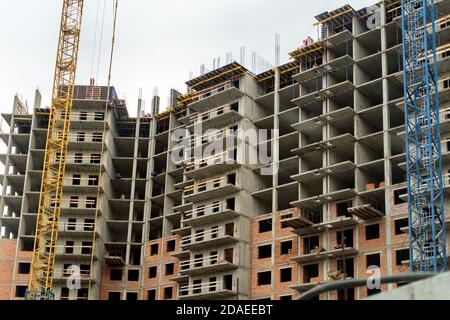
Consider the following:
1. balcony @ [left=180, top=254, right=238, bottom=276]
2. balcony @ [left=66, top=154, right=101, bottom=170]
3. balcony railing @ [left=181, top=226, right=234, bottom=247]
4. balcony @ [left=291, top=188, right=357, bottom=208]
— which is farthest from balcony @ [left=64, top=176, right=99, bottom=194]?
balcony @ [left=291, top=188, right=357, bottom=208]

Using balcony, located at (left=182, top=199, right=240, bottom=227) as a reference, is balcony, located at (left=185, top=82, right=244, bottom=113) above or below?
above

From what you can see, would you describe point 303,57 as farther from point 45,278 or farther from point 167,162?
point 45,278

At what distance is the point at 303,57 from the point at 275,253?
2334cm

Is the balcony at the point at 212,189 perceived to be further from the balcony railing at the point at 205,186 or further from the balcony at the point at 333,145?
the balcony at the point at 333,145

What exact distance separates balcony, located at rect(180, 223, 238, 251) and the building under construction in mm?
216

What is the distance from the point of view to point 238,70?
3713 inches

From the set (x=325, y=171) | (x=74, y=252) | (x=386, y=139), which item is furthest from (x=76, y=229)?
(x=386, y=139)

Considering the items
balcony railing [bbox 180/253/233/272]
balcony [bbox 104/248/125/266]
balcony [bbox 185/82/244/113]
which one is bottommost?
balcony railing [bbox 180/253/233/272]

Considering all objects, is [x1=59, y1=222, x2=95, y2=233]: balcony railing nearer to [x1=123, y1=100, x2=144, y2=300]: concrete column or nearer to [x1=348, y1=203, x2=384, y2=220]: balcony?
[x1=123, y1=100, x2=144, y2=300]: concrete column

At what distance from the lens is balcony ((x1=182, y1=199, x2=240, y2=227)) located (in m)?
86.4

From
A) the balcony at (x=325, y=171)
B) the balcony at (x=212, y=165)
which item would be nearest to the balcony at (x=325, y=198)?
the balcony at (x=325, y=171)

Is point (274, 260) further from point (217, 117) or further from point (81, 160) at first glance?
point (81, 160)

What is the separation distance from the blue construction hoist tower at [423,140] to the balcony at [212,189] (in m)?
22.3
